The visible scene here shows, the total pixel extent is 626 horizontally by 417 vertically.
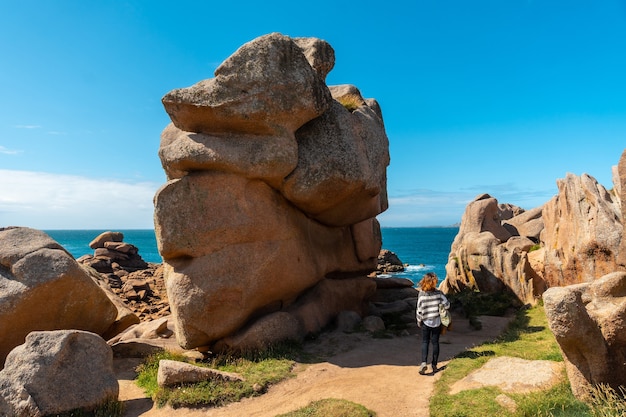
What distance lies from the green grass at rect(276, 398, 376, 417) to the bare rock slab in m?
2.39

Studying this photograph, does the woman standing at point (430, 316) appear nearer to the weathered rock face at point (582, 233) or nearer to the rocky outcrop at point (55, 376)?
the weathered rock face at point (582, 233)

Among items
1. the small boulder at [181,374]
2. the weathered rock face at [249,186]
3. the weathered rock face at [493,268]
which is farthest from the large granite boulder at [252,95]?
the weathered rock face at [493,268]

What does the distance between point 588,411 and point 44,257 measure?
16633 millimetres

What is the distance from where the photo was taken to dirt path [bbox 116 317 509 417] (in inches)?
462

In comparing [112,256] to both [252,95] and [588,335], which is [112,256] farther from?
[588,335]

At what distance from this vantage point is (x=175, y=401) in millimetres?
12391

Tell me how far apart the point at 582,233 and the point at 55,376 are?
18.2 m

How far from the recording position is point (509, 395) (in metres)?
10.2

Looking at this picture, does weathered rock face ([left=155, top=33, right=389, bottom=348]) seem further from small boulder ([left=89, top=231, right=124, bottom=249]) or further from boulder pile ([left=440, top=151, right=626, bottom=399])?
small boulder ([left=89, top=231, right=124, bottom=249])

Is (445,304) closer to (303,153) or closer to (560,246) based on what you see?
(303,153)

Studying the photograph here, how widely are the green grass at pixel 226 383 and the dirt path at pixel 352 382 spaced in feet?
0.86

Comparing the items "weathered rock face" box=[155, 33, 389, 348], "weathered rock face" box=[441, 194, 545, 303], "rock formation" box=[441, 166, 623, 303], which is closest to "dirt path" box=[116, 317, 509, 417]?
"weathered rock face" box=[155, 33, 389, 348]

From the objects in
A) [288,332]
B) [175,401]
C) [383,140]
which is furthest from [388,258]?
[175,401]

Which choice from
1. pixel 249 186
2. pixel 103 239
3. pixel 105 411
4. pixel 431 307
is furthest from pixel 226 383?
pixel 103 239
